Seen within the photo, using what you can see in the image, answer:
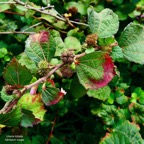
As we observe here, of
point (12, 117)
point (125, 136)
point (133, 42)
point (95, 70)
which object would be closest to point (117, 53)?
point (133, 42)

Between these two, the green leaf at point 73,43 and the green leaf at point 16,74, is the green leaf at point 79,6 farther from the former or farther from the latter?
the green leaf at point 16,74

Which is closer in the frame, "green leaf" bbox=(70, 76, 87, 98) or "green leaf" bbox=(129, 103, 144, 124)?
"green leaf" bbox=(70, 76, 87, 98)

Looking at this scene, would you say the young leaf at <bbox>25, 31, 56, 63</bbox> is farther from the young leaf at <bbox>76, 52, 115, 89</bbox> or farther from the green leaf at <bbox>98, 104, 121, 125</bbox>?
the green leaf at <bbox>98, 104, 121, 125</bbox>

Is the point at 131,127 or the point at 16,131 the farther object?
the point at 131,127

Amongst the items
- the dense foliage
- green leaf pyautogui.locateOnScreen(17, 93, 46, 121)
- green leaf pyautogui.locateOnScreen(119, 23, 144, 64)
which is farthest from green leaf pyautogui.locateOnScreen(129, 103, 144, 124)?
green leaf pyautogui.locateOnScreen(17, 93, 46, 121)

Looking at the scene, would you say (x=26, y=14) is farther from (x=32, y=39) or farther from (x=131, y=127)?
(x=131, y=127)

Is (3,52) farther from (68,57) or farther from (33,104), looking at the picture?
(68,57)

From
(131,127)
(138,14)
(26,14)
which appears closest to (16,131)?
(131,127)
